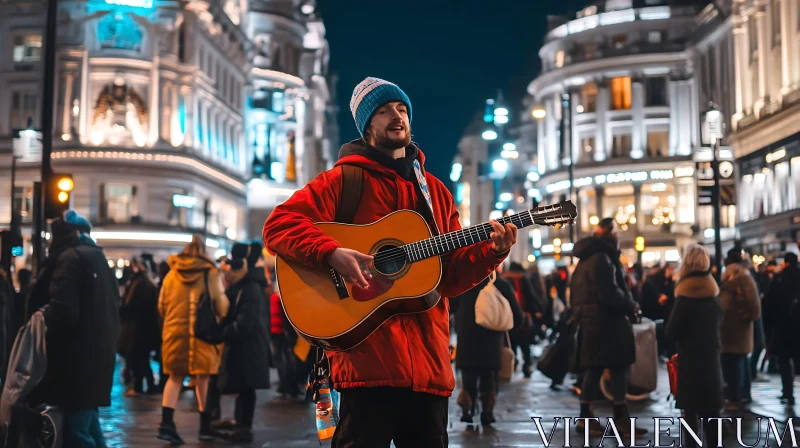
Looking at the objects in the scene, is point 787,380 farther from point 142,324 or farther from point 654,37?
point 654,37

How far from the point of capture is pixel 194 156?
59719 millimetres

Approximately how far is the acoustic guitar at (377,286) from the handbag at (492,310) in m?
7.84

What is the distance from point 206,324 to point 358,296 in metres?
7.30

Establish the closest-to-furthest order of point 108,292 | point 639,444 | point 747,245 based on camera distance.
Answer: point 108,292
point 639,444
point 747,245

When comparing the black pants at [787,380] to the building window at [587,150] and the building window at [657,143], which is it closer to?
the building window at [657,143]

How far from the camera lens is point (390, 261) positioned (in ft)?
14.9

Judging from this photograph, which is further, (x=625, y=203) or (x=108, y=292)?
(x=625, y=203)

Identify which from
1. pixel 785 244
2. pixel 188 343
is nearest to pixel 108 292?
pixel 188 343

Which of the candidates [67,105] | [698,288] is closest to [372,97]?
[698,288]

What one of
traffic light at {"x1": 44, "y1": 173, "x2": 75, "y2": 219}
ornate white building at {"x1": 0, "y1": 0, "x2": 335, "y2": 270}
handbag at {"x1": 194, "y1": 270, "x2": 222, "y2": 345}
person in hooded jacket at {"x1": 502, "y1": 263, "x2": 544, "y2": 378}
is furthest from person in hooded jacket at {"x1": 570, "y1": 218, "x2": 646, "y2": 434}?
ornate white building at {"x1": 0, "y1": 0, "x2": 335, "y2": 270}

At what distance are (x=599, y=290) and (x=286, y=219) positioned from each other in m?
6.89

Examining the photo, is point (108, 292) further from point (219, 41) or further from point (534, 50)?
point (534, 50)

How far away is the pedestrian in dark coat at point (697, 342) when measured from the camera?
31.8 ft

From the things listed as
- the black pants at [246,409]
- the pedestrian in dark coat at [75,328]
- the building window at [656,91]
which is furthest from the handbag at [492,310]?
the building window at [656,91]
